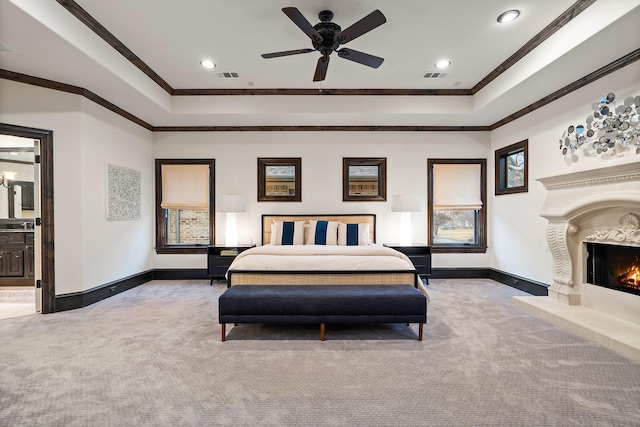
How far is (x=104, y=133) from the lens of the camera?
439 centimetres

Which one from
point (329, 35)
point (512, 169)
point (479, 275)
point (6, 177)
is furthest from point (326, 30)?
point (6, 177)

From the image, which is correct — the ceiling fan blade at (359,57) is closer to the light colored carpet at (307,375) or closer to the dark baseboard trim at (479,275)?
the light colored carpet at (307,375)

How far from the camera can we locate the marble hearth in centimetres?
290

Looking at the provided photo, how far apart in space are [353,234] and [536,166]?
2957mm

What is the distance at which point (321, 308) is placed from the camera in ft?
9.40

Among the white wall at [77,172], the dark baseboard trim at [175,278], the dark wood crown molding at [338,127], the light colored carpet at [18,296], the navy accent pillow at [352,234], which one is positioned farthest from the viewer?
the navy accent pillow at [352,234]

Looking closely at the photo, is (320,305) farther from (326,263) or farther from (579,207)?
(579,207)

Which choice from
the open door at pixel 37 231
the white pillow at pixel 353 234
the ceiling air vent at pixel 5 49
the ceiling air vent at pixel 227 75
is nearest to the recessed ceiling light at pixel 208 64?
the ceiling air vent at pixel 227 75

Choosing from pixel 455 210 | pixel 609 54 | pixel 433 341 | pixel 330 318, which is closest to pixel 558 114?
pixel 609 54

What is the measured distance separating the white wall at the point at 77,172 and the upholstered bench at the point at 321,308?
8.34 feet

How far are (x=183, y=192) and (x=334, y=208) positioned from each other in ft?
9.61

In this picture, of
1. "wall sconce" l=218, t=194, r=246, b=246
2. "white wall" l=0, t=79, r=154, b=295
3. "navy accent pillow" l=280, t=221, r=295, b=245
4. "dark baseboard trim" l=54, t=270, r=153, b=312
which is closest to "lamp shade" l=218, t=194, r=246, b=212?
"wall sconce" l=218, t=194, r=246, b=246

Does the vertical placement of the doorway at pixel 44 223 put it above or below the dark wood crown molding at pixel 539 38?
below

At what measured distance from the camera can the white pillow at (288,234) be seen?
17.4ft
